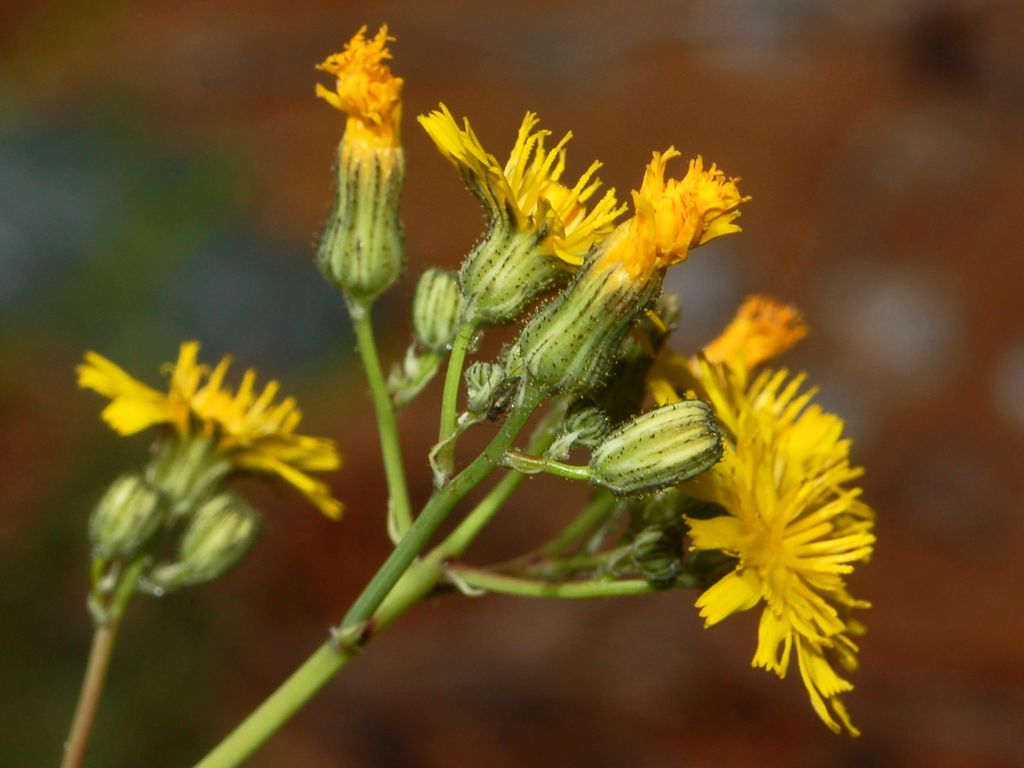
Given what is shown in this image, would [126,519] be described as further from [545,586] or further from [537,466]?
[537,466]

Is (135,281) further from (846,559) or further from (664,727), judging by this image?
(846,559)

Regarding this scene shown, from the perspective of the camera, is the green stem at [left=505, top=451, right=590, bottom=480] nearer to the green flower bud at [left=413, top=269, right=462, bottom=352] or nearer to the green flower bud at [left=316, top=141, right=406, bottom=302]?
the green flower bud at [left=413, top=269, right=462, bottom=352]

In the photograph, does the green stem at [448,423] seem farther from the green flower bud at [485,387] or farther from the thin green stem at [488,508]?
the thin green stem at [488,508]

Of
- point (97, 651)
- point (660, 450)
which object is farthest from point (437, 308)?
point (97, 651)

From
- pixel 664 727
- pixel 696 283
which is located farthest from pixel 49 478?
pixel 696 283

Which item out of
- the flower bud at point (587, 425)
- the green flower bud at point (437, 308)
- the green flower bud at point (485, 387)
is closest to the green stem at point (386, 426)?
the green flower bud at point (437, 308)

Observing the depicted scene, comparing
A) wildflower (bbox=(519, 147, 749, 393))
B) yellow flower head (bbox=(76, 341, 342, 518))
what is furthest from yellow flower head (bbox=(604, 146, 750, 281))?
yellow flower head (bbox=(76, 341, 342, 518))
